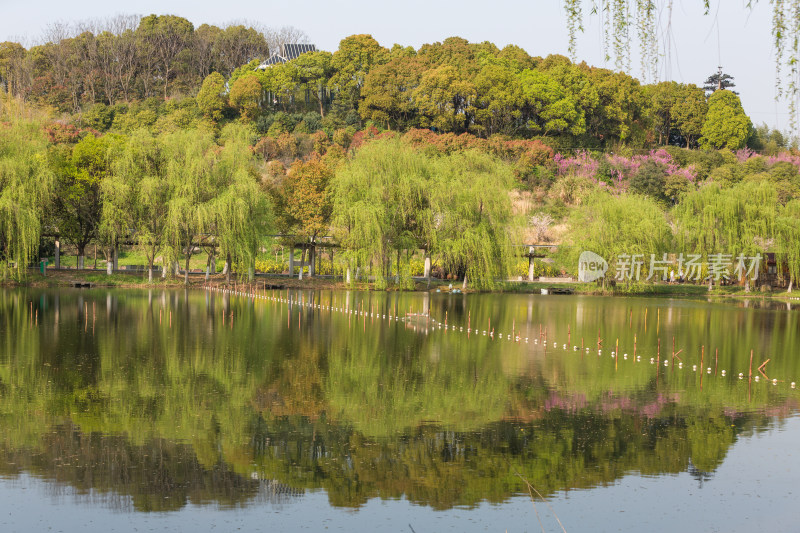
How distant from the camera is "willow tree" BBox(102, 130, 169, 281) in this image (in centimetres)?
4769

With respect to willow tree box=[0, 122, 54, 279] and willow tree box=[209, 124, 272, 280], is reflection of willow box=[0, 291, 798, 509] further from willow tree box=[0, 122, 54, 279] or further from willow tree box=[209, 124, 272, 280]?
willow tree box=[209, 124, 272, 280]

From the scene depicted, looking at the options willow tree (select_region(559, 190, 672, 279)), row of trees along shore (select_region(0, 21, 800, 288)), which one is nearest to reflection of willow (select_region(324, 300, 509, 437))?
row of trees along shore (select_region(0, 21, 800, 288))

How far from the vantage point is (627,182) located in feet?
233

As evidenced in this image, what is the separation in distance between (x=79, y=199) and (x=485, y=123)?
4325 cm

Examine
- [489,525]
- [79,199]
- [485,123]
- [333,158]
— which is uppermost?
[485,123]

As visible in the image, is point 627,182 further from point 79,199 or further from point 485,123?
point 79,199

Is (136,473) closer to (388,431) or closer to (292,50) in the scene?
(388,431)

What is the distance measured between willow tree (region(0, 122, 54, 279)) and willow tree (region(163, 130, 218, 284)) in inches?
271

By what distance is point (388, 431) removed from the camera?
1368cm

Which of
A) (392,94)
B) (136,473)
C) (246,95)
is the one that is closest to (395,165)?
(392,94)

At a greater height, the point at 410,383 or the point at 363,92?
the point at 363,92

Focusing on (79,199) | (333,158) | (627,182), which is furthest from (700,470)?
(627,182)

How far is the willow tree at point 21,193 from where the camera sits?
43500 mm

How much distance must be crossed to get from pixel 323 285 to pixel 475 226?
34.4ft
